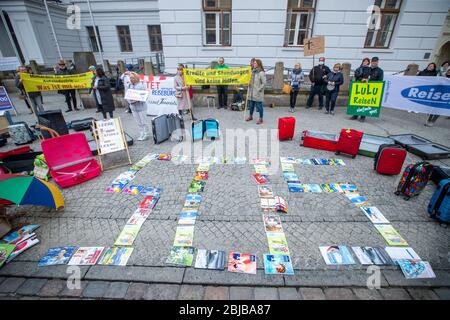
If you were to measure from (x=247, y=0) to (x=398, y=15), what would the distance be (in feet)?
25.3

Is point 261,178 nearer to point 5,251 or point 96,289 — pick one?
point 96,289

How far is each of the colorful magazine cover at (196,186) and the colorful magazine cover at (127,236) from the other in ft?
4.28

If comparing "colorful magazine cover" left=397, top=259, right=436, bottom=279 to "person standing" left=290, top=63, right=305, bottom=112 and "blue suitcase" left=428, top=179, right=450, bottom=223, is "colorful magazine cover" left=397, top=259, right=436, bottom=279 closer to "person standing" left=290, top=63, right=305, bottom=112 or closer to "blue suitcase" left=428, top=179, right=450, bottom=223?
"blue suitcase" left=428, top=179, right=450, bottom=223

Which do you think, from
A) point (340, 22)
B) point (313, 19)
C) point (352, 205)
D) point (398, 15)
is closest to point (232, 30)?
point (313, 19)

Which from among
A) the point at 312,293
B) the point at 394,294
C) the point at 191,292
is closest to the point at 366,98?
the point at 394,294

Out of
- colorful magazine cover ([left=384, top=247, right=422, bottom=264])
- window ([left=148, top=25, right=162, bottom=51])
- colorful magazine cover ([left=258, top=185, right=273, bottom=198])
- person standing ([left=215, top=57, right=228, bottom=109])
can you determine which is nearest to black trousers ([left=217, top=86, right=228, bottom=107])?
person standing ([left=215, top=57, right=228, bottom=109])

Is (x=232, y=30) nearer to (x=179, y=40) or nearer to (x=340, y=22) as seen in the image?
(x=179, y=40)

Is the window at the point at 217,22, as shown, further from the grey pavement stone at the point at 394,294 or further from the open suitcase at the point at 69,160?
the grey pavement stone at the point at 394,294

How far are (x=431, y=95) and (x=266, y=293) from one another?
915cm

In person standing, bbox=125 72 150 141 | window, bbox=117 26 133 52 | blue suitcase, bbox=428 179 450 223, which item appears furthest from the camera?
window, bbox=117 26 133 52

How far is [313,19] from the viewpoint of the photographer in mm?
11234

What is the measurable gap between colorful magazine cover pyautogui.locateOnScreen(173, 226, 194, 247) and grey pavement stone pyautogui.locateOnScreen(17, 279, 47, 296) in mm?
1696

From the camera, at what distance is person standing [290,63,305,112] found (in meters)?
9.02

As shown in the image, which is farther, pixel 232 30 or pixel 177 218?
pixel 232 30
